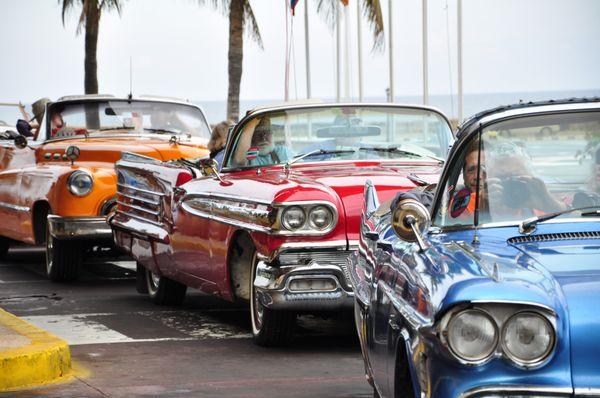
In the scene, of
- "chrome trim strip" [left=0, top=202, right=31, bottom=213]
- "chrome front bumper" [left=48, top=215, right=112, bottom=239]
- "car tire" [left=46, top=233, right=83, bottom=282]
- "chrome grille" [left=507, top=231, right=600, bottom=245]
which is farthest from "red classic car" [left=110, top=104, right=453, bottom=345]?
"chrome grille" [left=507, top=231, right=600, bottom=245]

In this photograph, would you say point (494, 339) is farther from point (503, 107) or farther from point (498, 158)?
point (503, 107)

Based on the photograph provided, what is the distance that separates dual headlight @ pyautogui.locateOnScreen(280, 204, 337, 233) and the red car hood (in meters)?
0.12

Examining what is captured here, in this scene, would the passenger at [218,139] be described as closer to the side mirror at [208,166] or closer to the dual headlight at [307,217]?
the side mirror at [208,166]

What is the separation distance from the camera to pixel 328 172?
9781mm

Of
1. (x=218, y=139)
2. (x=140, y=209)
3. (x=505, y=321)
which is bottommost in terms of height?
(x=505, y=321)

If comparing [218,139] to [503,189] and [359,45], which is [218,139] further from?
[359,45]

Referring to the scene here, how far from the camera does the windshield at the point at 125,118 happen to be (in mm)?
15875

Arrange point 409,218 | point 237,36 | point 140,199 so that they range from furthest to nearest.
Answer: point 237,36, point 140,199, point 409,218

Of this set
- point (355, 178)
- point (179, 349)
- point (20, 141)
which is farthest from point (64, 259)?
point (355, 178)

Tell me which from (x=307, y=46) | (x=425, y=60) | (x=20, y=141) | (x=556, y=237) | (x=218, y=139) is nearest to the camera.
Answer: (x=556, y=237)

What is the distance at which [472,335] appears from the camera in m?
4.22

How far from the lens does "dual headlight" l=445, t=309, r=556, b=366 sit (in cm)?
416

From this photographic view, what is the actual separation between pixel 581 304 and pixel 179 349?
17.8 ft

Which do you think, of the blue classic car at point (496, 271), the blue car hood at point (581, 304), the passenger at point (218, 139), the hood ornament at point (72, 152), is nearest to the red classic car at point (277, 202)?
the passenger at point (218, 139)
